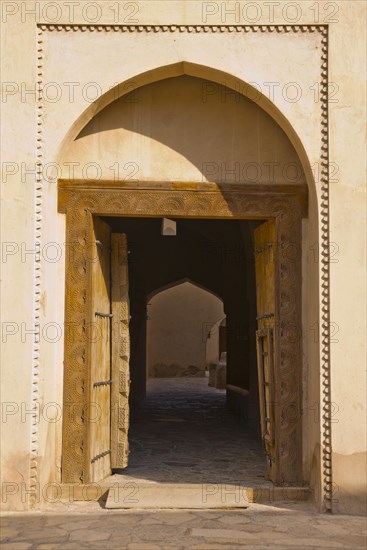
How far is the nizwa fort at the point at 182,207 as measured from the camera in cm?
611

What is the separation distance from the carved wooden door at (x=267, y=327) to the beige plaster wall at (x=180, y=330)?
1798 centimetres

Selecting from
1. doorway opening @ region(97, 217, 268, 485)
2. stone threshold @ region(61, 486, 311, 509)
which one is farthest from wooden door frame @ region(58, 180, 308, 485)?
doorway opening @ region(97, 217, 268, 485)

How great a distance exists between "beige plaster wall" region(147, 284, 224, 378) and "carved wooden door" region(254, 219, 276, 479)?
18.0m

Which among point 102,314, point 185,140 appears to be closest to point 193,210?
point 185,140

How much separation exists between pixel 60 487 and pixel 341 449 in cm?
228

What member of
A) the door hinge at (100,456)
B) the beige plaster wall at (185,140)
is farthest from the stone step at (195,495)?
the beige plaster wall at (185,140)

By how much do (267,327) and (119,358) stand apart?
142cm


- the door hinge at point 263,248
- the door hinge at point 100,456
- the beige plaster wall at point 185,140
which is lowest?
the door hinge at point 100,456

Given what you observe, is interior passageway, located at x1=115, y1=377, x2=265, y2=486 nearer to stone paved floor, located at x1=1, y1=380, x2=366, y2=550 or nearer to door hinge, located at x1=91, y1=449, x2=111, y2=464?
stone paved floor, located at x1=1, y1=380, x2=366, y2=550

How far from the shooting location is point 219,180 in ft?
21.9

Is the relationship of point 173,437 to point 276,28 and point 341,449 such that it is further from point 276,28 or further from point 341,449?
point 276,28

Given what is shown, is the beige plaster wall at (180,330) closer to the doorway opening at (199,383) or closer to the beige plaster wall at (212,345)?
the beige plaster wall at (212,345)

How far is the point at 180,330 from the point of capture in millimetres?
25516

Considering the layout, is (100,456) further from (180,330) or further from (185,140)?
(180,330)
